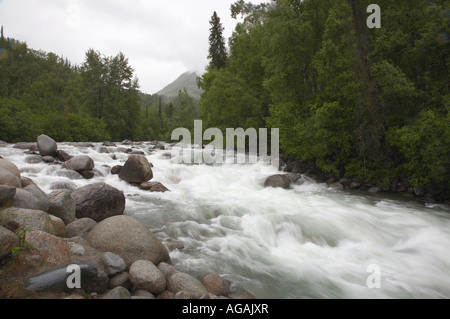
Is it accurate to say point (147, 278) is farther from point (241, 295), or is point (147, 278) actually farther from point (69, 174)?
point (69, 174)

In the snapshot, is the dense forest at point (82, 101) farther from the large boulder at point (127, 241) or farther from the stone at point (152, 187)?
the large boulder at point (127, 241)

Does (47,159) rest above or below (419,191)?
above

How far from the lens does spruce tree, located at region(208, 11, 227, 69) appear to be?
31359mm

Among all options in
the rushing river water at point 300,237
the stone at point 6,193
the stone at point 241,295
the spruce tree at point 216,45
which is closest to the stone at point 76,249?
the stone at point 6,193

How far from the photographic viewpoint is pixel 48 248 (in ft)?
11.7

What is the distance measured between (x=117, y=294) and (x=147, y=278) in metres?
0.50

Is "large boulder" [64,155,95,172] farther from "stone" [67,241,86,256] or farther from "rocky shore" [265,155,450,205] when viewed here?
"rocky shore" [265,155,450,205]

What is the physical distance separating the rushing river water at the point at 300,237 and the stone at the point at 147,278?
1.11m

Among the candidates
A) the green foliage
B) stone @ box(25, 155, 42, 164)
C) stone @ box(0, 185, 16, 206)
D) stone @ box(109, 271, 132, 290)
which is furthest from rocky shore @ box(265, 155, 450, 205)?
stone @ box(25, 155, 42, 164)

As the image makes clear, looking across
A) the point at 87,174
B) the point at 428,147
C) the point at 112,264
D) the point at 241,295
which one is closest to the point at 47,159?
the point at 87,174

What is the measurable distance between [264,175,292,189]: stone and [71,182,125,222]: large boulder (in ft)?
26.4

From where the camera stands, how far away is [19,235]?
3.46 m
